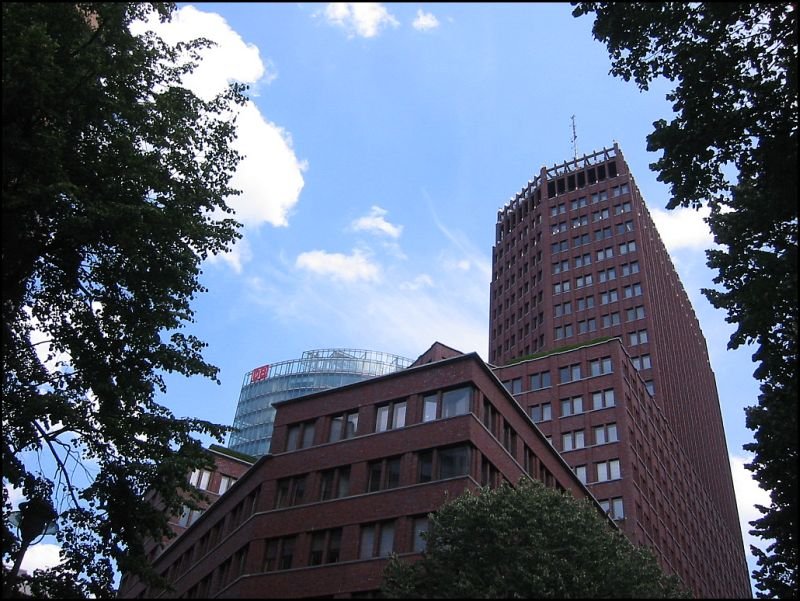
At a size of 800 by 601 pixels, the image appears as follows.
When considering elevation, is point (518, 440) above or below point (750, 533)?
above

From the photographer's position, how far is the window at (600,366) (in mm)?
72750

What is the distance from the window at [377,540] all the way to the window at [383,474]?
198cm

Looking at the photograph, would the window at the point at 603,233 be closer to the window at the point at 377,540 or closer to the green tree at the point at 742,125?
the window at the point at 377,540

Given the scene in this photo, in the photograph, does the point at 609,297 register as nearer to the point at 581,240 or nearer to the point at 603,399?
the point at 581,240

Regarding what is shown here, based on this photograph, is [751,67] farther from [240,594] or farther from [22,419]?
[240,594]

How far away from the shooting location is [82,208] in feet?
75.6

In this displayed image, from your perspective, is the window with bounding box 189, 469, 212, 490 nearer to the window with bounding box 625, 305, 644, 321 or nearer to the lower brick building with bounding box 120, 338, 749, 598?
the lower brick building with bounding box 120, 338, 749, 598

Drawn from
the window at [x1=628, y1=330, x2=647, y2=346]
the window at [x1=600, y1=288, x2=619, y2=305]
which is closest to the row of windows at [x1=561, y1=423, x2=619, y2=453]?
the window at [x1=628, y1=330, x2=647, y2=346]

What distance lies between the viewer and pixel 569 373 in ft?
246

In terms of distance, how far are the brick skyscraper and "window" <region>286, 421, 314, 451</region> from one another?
34208 millimetres

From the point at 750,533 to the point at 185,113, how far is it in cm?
2823

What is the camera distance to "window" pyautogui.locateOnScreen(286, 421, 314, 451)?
43719 millimetres

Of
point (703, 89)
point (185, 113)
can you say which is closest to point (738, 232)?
point (703, 89)

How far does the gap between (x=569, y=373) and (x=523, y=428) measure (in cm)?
3159
